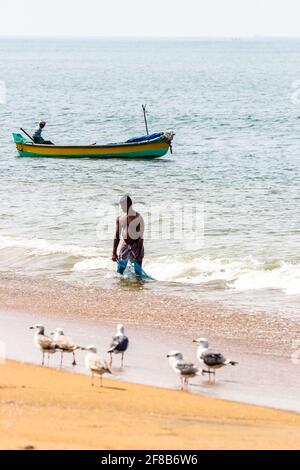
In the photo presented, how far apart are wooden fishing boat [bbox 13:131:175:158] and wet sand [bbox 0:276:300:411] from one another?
20.2 m

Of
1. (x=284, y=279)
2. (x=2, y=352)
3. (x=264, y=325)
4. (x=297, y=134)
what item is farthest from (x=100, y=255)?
(x=297, y=134)

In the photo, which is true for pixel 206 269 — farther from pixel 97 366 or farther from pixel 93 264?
pixel 97 366

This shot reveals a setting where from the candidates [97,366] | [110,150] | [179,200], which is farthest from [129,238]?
[110,150]

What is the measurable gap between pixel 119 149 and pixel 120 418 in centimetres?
2993

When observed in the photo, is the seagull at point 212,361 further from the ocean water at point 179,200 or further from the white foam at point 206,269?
the white foam at point 206,269

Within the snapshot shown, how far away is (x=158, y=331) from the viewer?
569 inches

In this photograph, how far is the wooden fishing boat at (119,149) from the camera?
38438 mm

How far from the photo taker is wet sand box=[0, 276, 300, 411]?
457 inches

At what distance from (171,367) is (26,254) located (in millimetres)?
9430

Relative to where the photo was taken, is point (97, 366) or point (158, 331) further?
point (158, 331)

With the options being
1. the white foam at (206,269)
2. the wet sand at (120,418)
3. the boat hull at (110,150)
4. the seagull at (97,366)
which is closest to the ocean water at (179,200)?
the white foam at (206,269)

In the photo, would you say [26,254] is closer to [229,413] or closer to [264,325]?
[264,325]

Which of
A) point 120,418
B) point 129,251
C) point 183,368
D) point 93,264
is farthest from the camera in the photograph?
point 93,264

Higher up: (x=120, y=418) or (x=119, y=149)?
(x=120, y=418)
